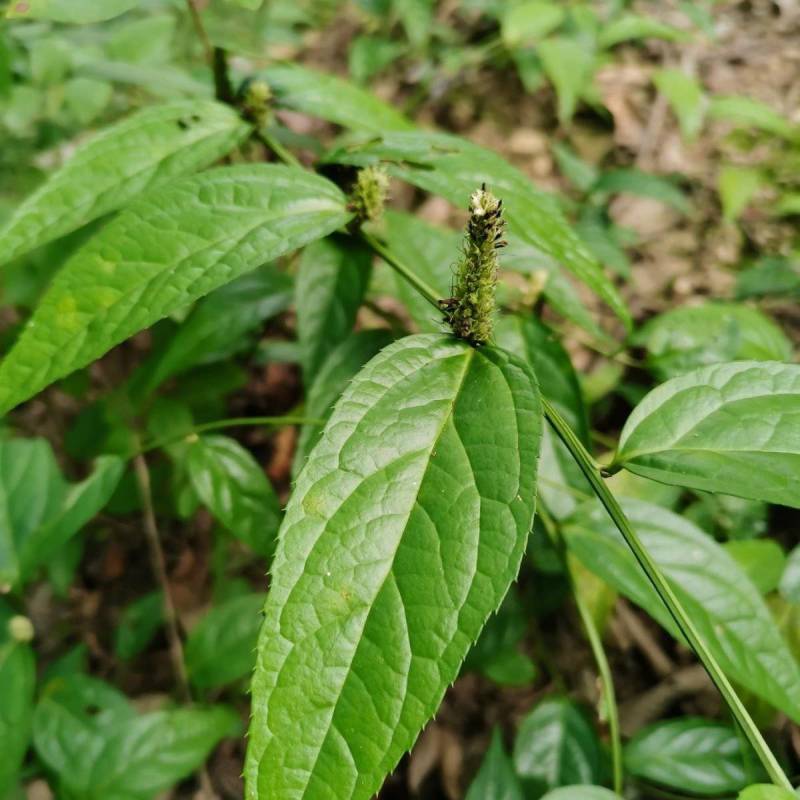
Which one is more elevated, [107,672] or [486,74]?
[486,74]

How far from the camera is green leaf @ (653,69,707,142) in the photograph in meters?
2.47

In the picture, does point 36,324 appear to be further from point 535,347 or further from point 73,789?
point 73,789

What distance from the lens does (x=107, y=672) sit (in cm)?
227

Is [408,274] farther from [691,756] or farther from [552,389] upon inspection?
[691,756]

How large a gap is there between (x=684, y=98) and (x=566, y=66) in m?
0.46

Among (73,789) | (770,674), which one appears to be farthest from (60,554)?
(770,674)

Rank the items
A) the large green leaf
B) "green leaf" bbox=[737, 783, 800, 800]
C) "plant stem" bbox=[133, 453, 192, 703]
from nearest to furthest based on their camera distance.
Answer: "green leaf" bbox=[737, 783, 800, 800] → the large green leaf → "plant stem" bbox=[133, 453, 192, 703]

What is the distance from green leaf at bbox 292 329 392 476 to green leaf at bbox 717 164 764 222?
1753mm

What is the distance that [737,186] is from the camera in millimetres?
2488

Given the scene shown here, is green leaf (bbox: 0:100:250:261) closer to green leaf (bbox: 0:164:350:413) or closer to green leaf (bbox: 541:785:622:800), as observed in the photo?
green leaf (bbox: 0:164:350:413)

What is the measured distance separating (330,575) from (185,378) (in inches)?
56.7

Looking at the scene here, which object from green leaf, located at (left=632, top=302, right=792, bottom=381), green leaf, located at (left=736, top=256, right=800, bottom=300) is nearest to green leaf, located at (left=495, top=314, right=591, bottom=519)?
green leaf, located at (left=632, top=302, right=792, bottom=381)

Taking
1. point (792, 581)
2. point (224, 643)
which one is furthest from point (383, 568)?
point (224, 643)

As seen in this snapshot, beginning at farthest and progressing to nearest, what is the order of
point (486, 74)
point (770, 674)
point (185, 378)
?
point (486, 74) < point (185, 378) < point (770, 674)
